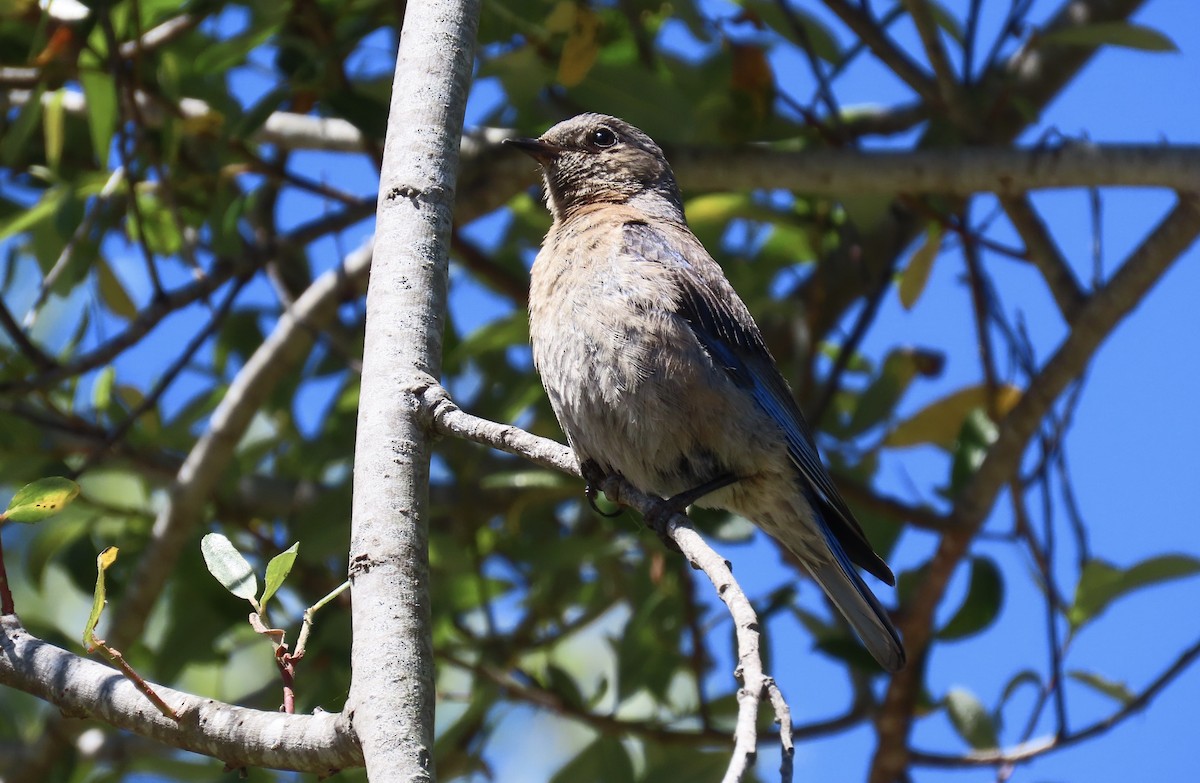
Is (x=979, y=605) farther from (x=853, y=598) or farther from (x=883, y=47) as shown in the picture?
(x=883, y=47)

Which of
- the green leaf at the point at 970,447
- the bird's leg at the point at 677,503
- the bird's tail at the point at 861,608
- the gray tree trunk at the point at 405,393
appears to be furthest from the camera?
the green leaf at the point at 970,447

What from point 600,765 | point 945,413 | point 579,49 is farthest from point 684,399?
point 945,413

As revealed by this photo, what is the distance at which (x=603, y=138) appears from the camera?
16.4 feet

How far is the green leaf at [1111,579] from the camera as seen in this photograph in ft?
14.5

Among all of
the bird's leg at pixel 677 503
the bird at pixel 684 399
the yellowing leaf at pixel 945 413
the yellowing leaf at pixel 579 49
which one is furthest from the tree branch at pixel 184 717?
the yellowing leaf at pixel 945 413

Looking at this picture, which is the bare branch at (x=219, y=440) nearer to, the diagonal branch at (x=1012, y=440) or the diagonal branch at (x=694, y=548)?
the diagonal branch at (x=694, y=548)

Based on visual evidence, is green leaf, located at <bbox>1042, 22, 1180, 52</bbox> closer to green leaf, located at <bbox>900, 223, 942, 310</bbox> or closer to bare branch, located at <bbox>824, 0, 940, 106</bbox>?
bare branch, located at <bbox>824, 0, 940, 106</bbox>

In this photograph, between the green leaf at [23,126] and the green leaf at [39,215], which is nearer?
the green leaf at [23,126]

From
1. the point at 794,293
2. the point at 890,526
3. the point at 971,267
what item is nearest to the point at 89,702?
the point at 890,526

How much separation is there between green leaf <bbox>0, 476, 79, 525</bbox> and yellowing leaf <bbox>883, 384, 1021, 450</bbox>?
3706mm

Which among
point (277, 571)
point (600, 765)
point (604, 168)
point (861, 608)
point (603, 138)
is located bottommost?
point (277, 571)

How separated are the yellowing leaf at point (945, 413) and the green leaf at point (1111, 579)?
3.36 feet

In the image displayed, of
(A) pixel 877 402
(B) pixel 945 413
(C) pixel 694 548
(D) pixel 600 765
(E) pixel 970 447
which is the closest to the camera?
(C) pixel 694 548

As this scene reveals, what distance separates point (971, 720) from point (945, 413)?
126cm
